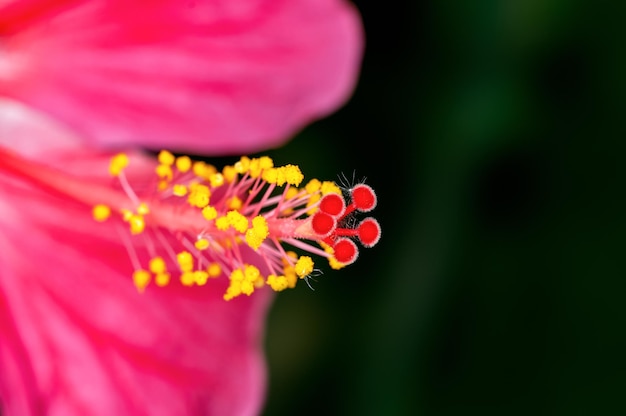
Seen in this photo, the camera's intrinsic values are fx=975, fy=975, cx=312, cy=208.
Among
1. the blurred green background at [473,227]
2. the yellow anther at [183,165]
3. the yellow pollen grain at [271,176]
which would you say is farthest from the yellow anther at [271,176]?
the blurred green background at [473,227]

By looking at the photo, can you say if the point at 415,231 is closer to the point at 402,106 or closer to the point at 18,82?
the point at 402,106

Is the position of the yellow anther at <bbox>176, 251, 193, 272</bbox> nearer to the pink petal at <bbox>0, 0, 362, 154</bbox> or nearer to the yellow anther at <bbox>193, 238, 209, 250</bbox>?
the yellow anther at <bbox>193, 238, 209, 250</bbox>

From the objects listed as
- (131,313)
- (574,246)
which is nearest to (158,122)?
(131,313)

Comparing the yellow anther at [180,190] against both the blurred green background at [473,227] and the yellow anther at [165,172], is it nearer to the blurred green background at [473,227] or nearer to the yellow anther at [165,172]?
the yellow anther at [165,172]

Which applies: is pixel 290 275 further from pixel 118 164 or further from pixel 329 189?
pixel 118 164

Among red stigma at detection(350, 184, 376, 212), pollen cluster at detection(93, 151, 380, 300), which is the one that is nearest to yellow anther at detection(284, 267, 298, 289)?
pollen cluster at detection(93, 151, 380, 300)

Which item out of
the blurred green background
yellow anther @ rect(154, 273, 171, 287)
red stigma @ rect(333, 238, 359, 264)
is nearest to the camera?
red stigma @ rect(333, 238, 359, 264)

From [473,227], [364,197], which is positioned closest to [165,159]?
[364,197]
